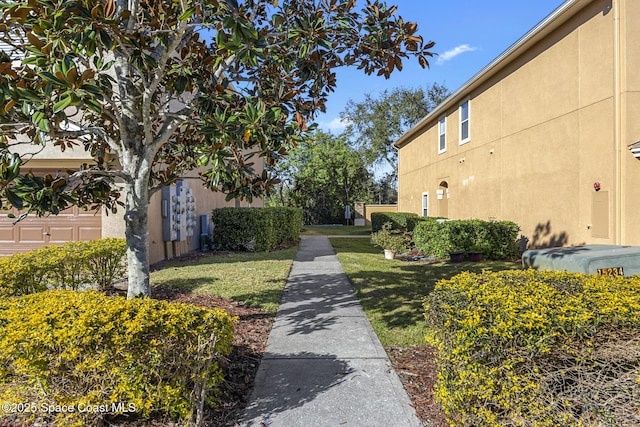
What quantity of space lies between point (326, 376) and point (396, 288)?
Result: 413 centimetres

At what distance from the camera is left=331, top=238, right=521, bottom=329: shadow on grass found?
587 cm

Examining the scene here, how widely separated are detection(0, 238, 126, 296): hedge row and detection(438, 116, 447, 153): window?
14.3 meters

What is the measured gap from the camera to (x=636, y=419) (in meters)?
2.50

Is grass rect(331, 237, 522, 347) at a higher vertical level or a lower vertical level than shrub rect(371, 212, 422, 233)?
lower

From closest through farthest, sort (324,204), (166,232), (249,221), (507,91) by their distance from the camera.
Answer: (166,232), (507,91), (249,221), (324,204)

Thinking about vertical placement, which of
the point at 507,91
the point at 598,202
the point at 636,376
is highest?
the point at 507,91

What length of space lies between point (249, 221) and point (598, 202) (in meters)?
10.5

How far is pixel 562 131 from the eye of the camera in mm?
9398

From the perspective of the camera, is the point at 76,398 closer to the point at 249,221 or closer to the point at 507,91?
the point at 249,221

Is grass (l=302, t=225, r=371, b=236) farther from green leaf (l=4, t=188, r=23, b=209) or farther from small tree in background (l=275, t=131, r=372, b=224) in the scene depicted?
green leaf (l=4, t=188, r=23, b=209)

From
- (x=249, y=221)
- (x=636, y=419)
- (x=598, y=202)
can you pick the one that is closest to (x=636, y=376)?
(x=636, y=419)

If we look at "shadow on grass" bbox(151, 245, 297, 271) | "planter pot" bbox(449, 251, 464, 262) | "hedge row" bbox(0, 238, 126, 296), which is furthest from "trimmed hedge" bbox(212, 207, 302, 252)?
"planter pot" bbox(449, 251, 464, 262)

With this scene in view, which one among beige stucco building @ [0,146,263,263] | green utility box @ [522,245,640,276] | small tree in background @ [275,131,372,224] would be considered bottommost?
green utility box @ [522,245,640,276]

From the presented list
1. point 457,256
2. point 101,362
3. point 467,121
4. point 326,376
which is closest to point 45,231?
point 101,362
